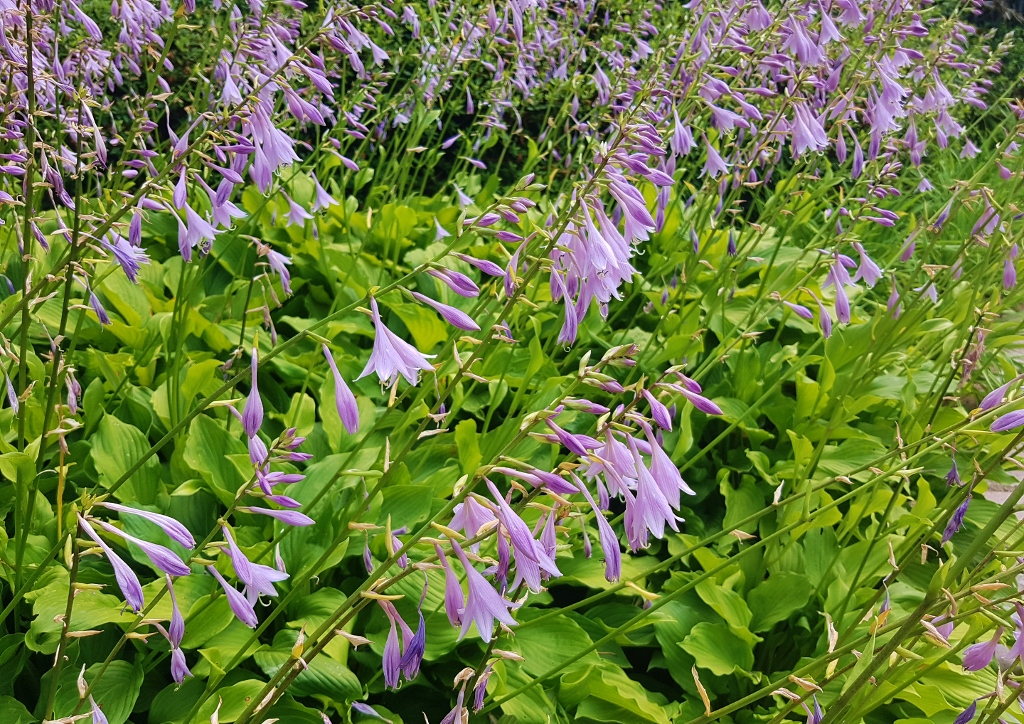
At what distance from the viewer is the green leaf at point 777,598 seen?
8.66 ft

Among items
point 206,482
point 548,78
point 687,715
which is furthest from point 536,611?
point 548,78

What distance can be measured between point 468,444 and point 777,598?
1.16m

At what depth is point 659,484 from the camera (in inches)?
56.8

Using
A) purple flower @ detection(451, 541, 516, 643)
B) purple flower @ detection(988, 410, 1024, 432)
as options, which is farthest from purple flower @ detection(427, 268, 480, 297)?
purple flower @ detection(988, 410, 1024, 432)

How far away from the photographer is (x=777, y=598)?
2699 millimetres

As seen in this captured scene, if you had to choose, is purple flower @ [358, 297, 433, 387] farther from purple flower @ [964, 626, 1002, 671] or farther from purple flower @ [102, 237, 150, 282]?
purple flower @ [964, 626, 1002, 671]

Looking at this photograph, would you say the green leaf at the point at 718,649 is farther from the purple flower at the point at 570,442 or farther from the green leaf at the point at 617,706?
the purple flower at the point at 570,442

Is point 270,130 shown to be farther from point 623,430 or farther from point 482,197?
point 482,197

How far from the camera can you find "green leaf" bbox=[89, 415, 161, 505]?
240 centimetres

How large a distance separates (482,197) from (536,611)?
336 cm

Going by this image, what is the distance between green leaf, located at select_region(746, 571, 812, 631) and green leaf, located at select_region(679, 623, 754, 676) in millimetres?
157

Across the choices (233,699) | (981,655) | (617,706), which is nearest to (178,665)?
(233,699)

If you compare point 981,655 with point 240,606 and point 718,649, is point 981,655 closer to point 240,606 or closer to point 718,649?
point 718,649

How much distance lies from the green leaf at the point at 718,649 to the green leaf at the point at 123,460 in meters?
1.69
